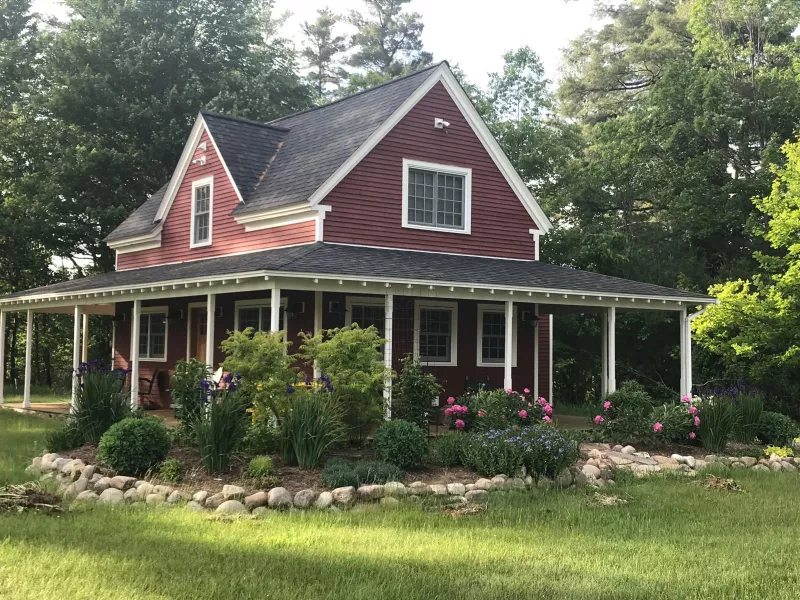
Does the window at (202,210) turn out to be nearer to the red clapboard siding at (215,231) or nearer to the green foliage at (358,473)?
the red clapboard siding at (215,231)

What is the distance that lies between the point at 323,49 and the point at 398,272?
137 feet

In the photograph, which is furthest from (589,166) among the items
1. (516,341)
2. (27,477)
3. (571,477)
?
(27,477)

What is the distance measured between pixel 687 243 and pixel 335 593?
2401cm

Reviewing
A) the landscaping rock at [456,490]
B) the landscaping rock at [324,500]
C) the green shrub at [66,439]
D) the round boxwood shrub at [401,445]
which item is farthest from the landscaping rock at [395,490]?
the green shrub at [66,439]

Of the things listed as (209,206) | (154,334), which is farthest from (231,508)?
(154,334)

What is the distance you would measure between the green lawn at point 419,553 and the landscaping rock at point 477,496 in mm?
160

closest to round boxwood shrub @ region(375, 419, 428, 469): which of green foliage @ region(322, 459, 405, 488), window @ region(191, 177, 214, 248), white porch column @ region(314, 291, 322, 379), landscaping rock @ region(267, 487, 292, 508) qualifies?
green foliage @ region(322, 459, 405, 488)

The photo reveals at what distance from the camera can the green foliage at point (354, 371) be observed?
11.4 metres

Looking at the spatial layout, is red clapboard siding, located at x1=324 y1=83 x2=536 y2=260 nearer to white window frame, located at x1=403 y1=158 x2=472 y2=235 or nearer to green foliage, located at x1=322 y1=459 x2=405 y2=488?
white window frame, located at x1=403 y1=158 x2=472 y2=235

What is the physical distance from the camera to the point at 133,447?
32.7ft

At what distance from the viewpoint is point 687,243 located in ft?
89.3

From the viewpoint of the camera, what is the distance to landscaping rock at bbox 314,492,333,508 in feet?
28.5

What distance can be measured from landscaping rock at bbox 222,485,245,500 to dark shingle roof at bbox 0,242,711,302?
4133mm

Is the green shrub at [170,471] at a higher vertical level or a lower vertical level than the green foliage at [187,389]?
lower
